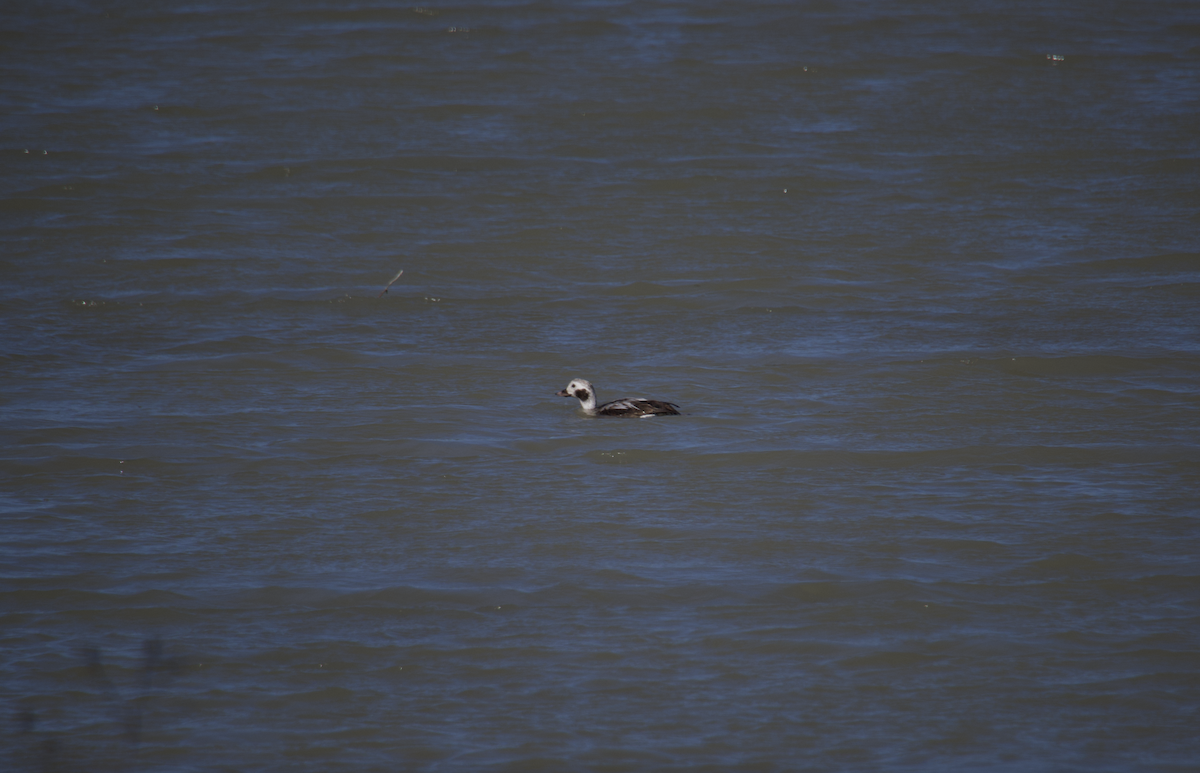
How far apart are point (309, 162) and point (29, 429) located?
6256 mm

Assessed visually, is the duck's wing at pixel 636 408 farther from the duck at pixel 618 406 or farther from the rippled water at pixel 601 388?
the rippled water at pixel 601 388

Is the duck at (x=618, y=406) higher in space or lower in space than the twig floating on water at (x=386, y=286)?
lower

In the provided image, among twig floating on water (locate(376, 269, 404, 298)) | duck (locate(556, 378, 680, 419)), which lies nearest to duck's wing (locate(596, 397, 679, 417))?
duck (locate(556, 378, 680, 419))

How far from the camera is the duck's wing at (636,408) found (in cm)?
848

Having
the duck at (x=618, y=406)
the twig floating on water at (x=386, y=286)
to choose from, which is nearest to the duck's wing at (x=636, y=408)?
the duck at (x=618, y=406)

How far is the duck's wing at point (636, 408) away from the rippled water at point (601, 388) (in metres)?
0.10

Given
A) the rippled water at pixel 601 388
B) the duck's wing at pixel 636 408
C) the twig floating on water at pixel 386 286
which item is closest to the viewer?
the rippled water at pixel 601 388

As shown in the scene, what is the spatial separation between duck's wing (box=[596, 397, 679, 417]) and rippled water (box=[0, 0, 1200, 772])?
0.10m

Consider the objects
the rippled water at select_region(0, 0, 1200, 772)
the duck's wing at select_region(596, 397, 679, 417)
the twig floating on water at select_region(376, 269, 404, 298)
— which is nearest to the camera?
the rippled water at select_region(0, 0, 1200, 772)

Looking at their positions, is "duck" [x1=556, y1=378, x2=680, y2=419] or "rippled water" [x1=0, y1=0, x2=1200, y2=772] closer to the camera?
"rippled water" [x1=0, y1=0, x2=1200, y2=772]

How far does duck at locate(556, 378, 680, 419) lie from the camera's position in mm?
8500

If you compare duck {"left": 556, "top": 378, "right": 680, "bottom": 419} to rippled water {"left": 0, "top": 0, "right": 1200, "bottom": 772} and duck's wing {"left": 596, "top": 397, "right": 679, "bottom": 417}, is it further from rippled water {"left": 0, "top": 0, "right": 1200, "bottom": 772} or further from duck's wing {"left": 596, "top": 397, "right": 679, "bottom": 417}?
rippled water {"left": 0, "top": 0, "right": 1200, "bottom": 772}

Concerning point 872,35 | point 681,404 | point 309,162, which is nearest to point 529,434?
point 681,404

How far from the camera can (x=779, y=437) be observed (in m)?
8.12
